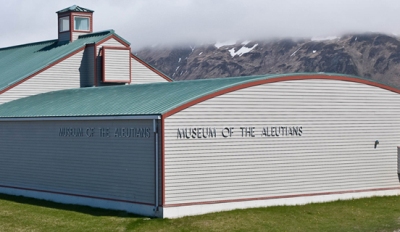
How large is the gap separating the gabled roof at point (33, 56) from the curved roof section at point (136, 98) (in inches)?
117

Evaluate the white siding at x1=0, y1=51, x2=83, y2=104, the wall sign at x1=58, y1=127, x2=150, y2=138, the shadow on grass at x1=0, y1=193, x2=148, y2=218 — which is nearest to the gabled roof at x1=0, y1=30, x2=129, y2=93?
the white siding at x1=0, y1=51, x2=83, y2=104

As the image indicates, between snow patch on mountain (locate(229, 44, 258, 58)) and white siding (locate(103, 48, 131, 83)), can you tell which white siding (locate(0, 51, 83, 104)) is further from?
snow patch on mountain (locate(229, 44, 258, 58))

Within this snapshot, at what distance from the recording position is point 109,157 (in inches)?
1337

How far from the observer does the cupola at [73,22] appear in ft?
170

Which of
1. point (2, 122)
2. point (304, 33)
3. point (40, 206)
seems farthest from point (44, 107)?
point (304, 33)

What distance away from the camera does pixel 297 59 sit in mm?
186125

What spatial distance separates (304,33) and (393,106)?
162865 millimetres

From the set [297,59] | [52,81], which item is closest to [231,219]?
[52,81]

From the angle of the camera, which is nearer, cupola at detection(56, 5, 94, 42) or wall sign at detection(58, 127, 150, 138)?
wall sign at detection(58, 127, 150, 138)

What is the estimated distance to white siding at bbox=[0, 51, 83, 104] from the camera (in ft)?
149

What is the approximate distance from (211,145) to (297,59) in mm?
155818

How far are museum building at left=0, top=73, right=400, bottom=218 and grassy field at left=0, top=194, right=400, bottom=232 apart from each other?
76cm

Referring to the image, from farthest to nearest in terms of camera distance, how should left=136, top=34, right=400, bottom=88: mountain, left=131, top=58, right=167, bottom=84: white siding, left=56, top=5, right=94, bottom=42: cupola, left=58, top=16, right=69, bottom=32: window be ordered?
1. left=136, top=34, right=400, bottom=88: mountain
2. left=58, top=16, right=69, bottom=32: window
3. left=56, top=5, right=94, bottom=42: cupola
4. left=131, top=58, right=167, bottom=84: white siding

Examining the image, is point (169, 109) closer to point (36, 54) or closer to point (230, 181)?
point (230, 181)
